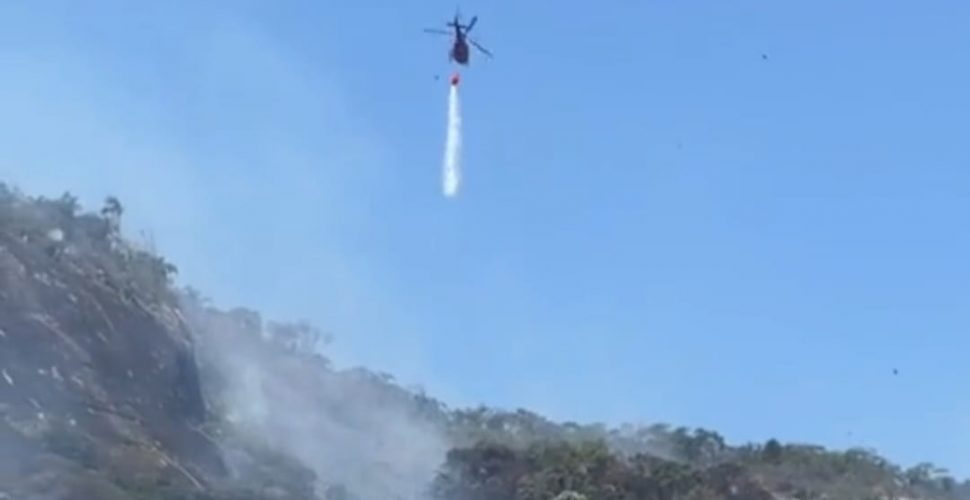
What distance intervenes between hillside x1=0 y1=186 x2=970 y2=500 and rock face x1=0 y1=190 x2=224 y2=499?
0.36ft

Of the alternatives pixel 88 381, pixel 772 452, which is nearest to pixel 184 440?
pixel 88 381

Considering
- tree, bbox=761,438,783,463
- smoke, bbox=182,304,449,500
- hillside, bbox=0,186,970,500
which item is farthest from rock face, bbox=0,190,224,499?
tree, bbox=761,438,783,463

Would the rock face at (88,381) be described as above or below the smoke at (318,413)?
below

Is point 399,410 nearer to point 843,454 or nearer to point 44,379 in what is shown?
point 843,454

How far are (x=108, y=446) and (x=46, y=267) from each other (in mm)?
14065

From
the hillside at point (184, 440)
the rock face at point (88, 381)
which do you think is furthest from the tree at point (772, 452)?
the rock face at point (88, 381)

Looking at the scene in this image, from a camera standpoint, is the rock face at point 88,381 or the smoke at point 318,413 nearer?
the rock face at point 88,381

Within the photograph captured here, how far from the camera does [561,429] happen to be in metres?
138

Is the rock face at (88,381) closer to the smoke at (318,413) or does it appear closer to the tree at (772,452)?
the smoke at (318,413)

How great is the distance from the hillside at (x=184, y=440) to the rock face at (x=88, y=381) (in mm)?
111

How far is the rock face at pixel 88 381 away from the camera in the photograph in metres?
81.0

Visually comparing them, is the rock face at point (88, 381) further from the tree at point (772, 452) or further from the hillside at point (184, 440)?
the tree at point (772, 452)

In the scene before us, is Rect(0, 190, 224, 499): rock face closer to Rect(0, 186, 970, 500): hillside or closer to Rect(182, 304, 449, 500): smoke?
Rect(0, 186, 970, 500): hillside

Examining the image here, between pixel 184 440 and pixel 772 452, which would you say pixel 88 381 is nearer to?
pixel 184 440
